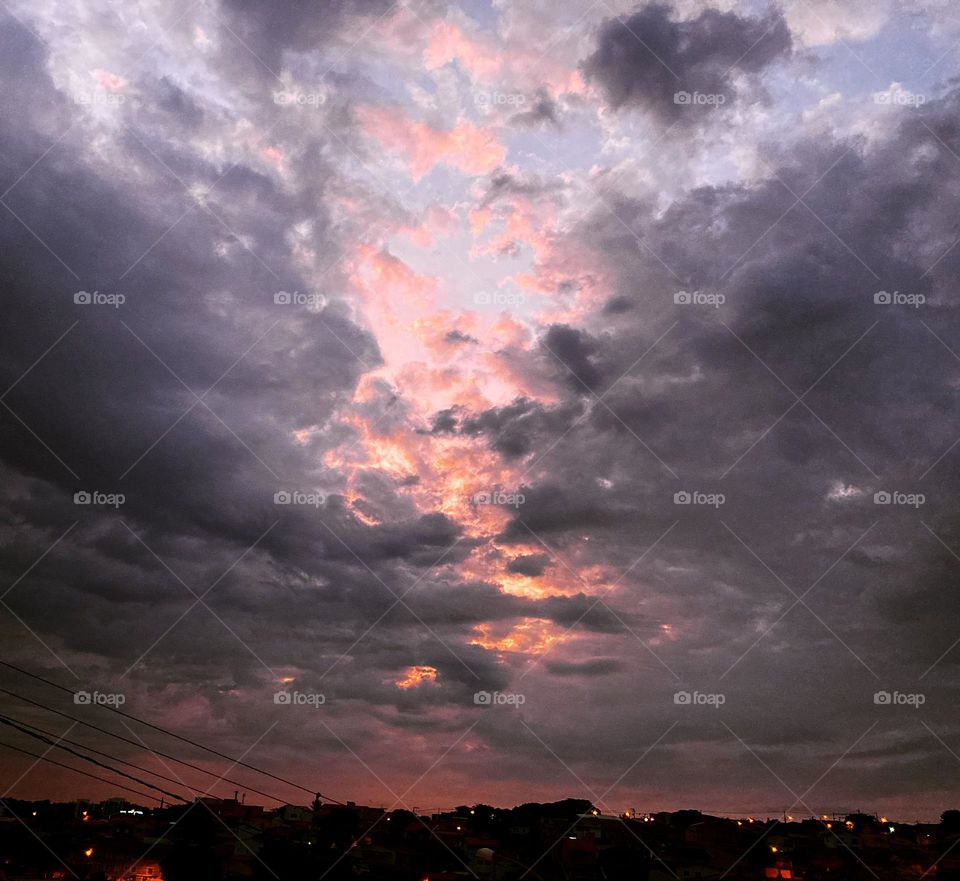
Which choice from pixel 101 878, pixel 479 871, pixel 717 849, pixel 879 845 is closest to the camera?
pixel 101 878

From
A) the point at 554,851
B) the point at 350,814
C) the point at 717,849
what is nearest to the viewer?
the point at 554,851

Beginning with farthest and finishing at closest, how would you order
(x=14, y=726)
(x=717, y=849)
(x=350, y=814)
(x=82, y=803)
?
(x=82, y=803) < (x=350, y=814) < (x=717, y=849) < (x=14, y=726)

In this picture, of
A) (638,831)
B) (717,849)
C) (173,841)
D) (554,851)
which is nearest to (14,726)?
(173,841)

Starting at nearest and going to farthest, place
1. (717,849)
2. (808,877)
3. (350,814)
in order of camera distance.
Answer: (808,877) < (717,849) < (350,814)

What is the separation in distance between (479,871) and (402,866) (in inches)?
292

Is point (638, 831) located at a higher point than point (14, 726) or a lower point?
lower

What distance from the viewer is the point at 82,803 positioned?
121 m

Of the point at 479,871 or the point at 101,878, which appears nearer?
the point at 101,878

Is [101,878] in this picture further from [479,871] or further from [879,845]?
[879,845]

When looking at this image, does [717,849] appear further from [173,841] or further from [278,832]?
[173,841]

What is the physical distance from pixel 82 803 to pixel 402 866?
284ft

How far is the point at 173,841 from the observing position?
57375 millimetres

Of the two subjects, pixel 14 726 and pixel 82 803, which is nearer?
pixel 14 726

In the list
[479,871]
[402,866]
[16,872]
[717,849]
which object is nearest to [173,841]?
[16,872]
